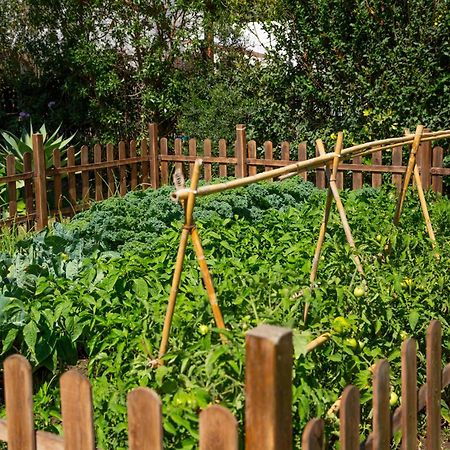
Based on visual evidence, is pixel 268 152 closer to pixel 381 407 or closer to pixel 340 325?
pixel 340 325

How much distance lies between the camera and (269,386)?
159 cm

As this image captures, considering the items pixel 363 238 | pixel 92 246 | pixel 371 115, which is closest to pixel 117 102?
pixel 371 115

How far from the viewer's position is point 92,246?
486cm

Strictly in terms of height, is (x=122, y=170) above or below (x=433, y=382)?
above

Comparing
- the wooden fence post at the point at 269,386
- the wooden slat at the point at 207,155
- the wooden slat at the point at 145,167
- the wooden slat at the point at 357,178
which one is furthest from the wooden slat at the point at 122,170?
the wooden fence post at the point at 269,386

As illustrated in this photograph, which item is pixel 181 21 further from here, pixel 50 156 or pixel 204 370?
pixel 204 370

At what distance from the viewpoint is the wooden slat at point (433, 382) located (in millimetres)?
2553

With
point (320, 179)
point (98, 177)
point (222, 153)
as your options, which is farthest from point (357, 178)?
point (98, 177)

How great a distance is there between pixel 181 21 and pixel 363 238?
292 inches

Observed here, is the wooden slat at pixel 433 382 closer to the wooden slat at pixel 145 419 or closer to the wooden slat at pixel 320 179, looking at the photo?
the wooden slat at pixel 145 419

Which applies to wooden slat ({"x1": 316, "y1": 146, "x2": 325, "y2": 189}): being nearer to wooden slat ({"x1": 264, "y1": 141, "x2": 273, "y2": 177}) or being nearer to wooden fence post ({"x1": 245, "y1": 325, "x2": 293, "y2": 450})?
wooden slat ({"x1": 264, "y1": 141, "x2": 273, "y2": 177})

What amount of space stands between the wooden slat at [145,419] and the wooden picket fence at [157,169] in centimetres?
564

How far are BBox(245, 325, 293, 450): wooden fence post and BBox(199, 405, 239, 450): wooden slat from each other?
0.18ft

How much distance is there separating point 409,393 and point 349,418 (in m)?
0.47
